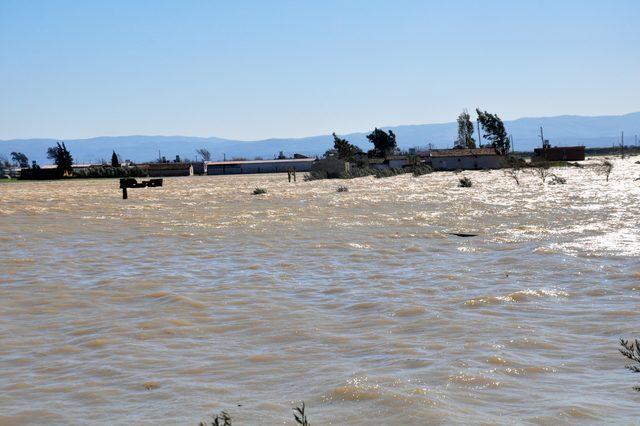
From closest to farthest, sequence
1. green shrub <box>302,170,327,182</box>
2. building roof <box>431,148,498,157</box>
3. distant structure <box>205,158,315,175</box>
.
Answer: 1. green shrub <box>302,170,327,182</box>
2. building roof <box>431,148,498,157</box>
3. distant structure <box>205,158,315,175</box>

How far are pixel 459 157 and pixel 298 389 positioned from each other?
83.2 metres

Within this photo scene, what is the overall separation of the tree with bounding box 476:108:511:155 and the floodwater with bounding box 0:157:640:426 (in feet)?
278

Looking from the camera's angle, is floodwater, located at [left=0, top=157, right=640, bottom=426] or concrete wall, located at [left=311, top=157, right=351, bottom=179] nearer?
floodwater, located at [left=0, top=157, right=640, bottom=426]

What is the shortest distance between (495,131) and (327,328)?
97.2 meters

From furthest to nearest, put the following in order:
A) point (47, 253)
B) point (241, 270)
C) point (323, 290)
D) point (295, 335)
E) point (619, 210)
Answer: point (619, 210) → point (47, 253) → point (241, 270) → point (323, 290) → point (295, 335)

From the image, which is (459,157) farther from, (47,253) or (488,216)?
(47,253)

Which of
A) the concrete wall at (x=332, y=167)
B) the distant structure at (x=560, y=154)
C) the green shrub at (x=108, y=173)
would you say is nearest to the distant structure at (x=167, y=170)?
the green shrub at (x=108, y=173)

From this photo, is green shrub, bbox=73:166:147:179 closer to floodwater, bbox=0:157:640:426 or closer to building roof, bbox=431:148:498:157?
building roof, bbox=431:148:498:157

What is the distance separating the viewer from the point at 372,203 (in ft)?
109

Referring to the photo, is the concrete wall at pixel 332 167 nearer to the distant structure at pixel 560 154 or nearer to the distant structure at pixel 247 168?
the distant structure at pixel 560 154

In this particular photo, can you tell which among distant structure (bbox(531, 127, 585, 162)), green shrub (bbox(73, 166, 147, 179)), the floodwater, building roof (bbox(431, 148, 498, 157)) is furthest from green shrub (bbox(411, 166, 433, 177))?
the floodwater

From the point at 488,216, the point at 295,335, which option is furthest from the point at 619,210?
the point at 295,335

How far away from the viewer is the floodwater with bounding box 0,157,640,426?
21.2ft

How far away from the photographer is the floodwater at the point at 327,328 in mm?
6453
